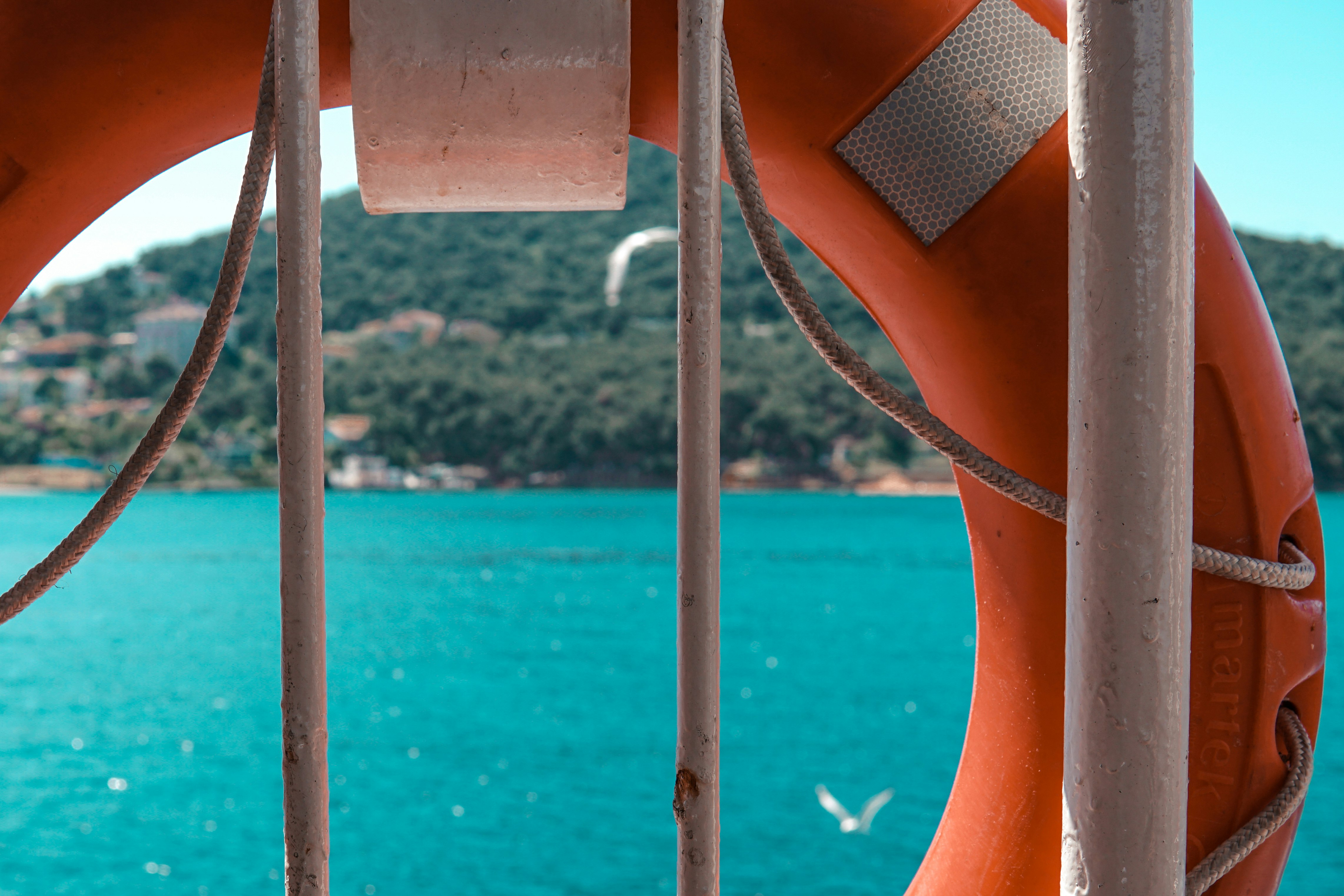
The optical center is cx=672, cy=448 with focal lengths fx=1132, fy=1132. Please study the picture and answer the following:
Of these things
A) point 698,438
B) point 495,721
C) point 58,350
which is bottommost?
point 495,721

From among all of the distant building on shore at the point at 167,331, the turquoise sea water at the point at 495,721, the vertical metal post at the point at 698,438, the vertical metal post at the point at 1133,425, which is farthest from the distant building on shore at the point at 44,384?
the vertical metal post at the point at 1133,425

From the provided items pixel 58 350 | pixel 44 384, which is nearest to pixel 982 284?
pixel 44 384

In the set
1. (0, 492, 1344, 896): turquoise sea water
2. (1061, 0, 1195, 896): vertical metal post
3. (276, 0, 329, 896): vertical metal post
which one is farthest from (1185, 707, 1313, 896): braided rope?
(0, 492, 1344, 896): turquoise sea water

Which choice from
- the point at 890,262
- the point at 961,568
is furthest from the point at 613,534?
the point at 890,262

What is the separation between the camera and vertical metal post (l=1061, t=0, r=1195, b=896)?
66 cm

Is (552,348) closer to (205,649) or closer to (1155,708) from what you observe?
(205,649)

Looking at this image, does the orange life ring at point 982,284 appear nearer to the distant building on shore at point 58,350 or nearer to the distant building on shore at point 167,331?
the distant building on shore at point 167,331

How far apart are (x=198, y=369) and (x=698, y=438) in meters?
0.38

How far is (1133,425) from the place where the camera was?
67cm

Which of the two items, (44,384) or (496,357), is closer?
(44,384)

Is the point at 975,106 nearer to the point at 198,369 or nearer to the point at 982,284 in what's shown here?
the point at 982,284

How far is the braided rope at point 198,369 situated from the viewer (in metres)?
0.77

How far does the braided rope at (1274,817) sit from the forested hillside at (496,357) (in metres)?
43.3

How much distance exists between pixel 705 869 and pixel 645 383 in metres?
48.0
